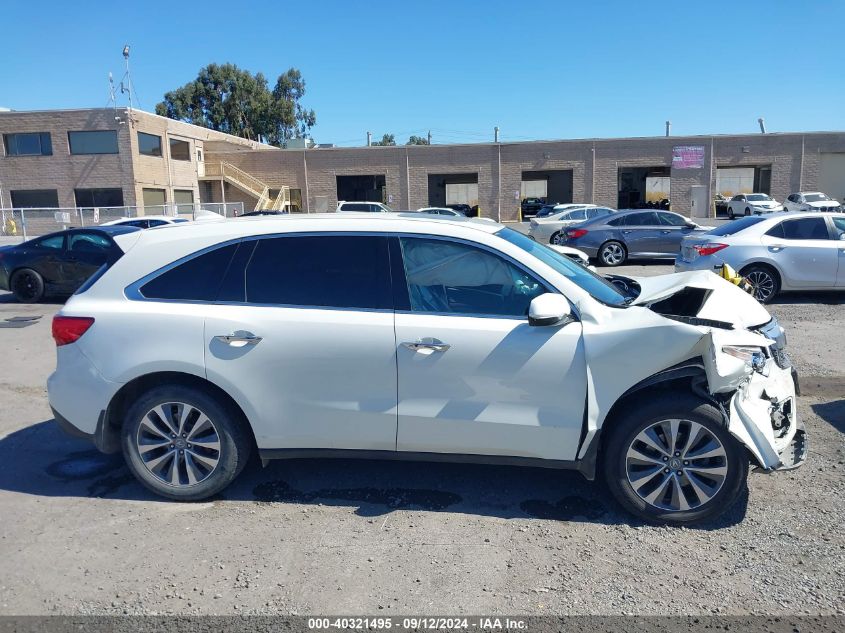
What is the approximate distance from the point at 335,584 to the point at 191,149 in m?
47.0

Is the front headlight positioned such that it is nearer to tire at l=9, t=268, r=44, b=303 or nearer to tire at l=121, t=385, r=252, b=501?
tire at l=121, t=385, r=252, b=501

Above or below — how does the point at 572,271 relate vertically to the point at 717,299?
above

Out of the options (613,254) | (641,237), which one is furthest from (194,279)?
(641,237)

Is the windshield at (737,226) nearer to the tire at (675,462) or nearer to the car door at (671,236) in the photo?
the car door at (671,236)

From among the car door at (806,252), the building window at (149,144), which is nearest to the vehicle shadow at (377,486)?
the car door at (806,252)

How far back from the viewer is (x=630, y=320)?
3.76 meters

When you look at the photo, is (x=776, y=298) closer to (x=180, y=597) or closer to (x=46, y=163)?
(x=180, y=597)

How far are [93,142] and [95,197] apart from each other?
3277 millimetres

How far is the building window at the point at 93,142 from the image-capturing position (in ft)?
127

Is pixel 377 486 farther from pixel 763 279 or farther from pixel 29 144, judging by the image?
pixel 29 144

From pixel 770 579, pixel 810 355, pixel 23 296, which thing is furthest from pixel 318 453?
pixel 23 296

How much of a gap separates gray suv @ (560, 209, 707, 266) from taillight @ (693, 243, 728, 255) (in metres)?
6.81

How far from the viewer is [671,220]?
17.9 m

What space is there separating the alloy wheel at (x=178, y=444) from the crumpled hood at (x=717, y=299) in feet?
9.34
